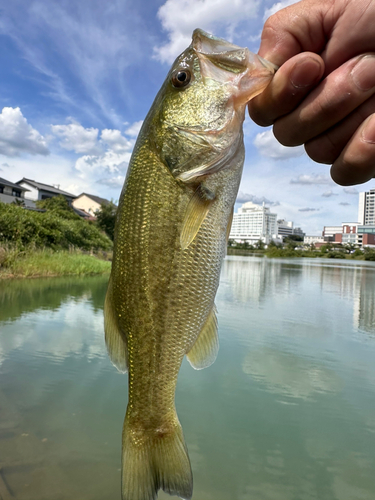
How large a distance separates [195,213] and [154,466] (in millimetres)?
1232

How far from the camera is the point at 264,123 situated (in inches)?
74.6

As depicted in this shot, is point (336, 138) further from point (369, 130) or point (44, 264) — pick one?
point (44, 264)

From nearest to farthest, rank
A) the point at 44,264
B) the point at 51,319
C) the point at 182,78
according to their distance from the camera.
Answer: the point at 182,78, the point at 51,319, the point at 44,264

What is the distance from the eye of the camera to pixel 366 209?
115000mm

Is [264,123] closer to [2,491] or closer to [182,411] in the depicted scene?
[2,491]

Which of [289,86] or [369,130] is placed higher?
[289,86]

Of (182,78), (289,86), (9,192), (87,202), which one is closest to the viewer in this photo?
(289,86)

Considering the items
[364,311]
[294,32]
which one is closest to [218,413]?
[294,32]

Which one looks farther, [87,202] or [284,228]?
[284,228]

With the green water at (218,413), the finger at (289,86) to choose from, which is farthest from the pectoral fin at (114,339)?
the green water at (218,413)

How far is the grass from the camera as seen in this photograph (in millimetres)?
14938

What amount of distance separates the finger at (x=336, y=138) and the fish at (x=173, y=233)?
460mm

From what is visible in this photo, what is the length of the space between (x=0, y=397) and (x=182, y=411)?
2945 mm

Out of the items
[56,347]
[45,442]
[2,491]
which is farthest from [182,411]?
[56,347]
